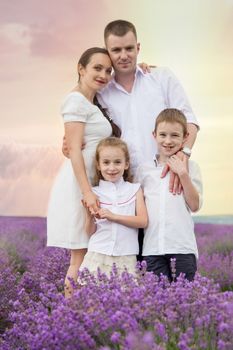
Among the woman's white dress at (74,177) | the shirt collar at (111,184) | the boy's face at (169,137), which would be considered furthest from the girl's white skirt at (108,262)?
the boy's face at (169,137)

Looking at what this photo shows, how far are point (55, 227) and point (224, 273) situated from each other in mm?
2168

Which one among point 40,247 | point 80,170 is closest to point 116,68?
point 80,170

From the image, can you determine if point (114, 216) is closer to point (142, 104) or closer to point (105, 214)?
point (105, 214)

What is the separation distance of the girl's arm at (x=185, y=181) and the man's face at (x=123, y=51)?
0.63 meters

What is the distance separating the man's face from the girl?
47cm

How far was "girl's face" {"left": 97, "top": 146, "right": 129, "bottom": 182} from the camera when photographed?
3881mm

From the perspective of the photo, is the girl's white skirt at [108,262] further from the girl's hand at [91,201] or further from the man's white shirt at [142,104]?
the man's white shirt at [142,104]

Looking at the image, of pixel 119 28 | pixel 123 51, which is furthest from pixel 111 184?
pixel 119 28

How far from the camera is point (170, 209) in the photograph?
388 centimetres

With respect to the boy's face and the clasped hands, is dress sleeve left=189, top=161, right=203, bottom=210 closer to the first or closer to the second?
the boy's face

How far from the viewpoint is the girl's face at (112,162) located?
12.7 feet

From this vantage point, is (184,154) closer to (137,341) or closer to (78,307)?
(78,307)

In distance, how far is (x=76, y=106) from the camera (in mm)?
4023

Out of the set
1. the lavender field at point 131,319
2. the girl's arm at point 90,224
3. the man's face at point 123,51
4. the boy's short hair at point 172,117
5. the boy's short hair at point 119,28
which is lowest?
the lavender field at point 131,319
